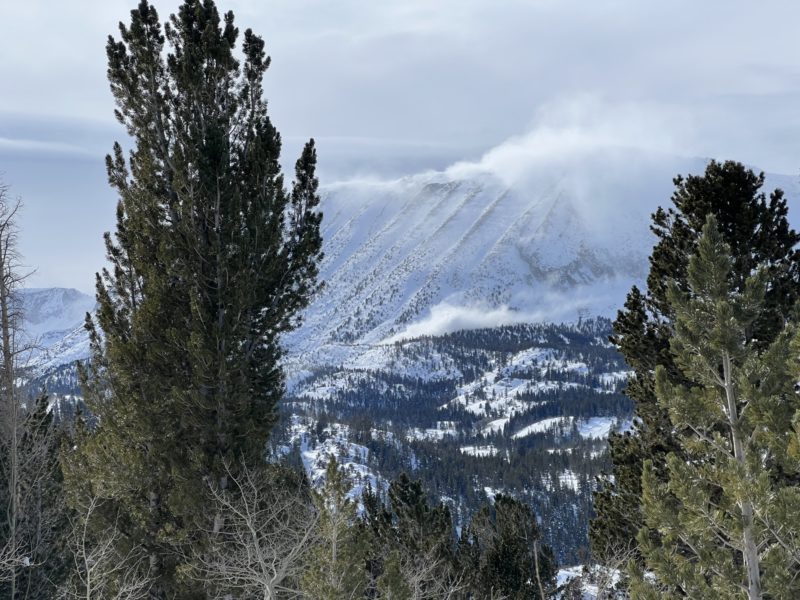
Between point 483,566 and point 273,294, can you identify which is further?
point 483,566

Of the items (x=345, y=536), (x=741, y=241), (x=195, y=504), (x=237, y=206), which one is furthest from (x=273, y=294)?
(x=741, y=241)

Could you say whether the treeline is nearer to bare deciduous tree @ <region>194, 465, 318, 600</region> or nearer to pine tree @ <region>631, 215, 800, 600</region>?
bare deciduous tree @ <region>194, 465, 318, 600</region>

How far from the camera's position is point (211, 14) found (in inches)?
582

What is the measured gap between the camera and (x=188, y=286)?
1401cm

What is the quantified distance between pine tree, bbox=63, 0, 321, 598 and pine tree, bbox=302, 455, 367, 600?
275 centimetres

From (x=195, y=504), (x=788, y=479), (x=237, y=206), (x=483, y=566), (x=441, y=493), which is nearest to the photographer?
(x=788, y=479)

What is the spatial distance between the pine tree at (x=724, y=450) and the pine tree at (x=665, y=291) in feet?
12.4

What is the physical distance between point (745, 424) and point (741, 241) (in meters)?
5.74

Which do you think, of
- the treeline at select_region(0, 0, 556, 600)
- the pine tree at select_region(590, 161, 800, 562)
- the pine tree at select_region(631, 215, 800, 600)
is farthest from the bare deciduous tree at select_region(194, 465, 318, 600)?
the pine tree at select_region(590, 161, 800, 562)

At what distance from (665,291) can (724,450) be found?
14.2 ft

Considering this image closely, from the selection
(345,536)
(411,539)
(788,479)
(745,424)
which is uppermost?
(745,424)

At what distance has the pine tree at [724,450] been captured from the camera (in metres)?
8.66

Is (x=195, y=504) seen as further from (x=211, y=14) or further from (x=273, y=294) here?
(x=211, y=14)

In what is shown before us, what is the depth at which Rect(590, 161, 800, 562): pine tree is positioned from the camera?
1353 cm
